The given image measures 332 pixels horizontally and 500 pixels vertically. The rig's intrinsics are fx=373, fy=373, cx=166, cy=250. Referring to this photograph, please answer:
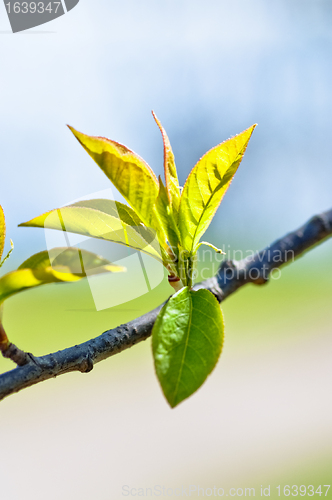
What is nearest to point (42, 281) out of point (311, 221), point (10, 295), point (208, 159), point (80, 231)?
point (10, 295)

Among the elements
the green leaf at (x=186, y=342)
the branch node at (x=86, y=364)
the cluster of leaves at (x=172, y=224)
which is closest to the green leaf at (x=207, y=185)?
the cluster of leaves at (x=172, y=224)

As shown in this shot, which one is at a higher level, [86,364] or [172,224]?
[172,224]

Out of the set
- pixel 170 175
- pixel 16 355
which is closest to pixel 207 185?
pixel 170 175

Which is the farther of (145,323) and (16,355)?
(145,323)

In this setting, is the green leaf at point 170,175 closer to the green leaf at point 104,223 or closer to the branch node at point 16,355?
the green leaf at point 104,223

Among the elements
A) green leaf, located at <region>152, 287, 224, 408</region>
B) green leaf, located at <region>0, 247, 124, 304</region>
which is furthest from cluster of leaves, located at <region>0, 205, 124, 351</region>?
green leaf, located at <region>152, 287, 224, 408</region>

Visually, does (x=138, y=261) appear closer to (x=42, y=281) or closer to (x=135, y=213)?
(x=135, y=213)

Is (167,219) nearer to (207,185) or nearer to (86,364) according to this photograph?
(207,185)
